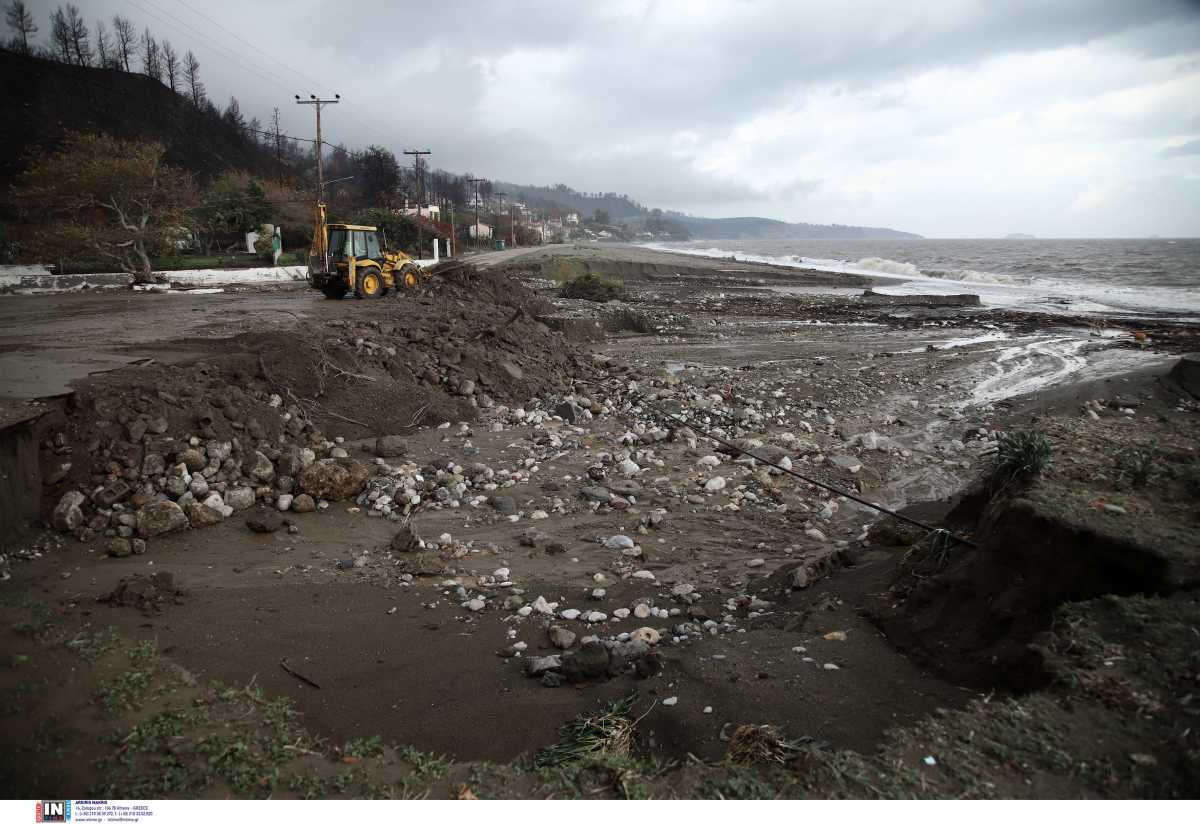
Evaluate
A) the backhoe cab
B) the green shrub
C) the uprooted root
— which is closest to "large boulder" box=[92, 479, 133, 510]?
the uprooted root

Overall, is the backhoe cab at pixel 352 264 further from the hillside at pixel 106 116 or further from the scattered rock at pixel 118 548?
the scattered rock at pixel 118 548

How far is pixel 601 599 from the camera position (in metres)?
4.63

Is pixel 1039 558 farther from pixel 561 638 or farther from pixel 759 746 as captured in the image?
pixel 561 638

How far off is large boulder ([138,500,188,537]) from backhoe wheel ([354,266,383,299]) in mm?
12384

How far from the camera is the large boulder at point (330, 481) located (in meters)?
6.22

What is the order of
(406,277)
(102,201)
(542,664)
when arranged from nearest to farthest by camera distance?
1. (542,664)
2. (406,277)
3. (102,201)

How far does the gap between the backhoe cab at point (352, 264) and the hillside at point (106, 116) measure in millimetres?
6358

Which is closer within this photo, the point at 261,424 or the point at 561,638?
the point at 561,638

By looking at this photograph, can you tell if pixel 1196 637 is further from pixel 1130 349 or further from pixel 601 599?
pixel 1130 349

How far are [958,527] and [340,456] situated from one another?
5948 mm

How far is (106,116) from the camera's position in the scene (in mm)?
26625

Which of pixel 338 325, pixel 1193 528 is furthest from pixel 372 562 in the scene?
pixel 338 325
